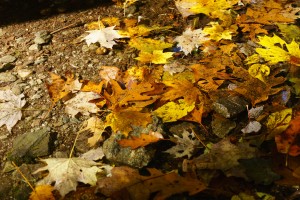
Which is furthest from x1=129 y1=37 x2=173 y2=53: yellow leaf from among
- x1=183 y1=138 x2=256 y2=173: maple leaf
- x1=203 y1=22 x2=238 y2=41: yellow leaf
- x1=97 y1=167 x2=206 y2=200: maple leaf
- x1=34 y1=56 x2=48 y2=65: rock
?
x1=97 y1=167 x2=206 y2=200: maple leaf

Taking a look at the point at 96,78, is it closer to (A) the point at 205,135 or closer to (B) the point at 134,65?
(B) the point at 134,65

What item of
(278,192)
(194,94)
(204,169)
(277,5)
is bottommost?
(278,192)

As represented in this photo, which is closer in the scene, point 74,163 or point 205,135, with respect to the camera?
point 74,163

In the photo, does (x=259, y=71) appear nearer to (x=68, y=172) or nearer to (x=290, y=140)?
(x=290, y=140)

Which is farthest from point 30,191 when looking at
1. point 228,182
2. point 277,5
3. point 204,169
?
point 277,5

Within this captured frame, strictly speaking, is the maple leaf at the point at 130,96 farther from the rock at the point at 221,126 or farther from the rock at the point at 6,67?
the rock at the point at 6,67

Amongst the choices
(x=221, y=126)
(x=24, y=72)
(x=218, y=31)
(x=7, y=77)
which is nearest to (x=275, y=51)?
(x=218, y=31)

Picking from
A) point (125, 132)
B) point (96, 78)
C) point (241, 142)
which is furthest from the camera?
point (96, 78)
